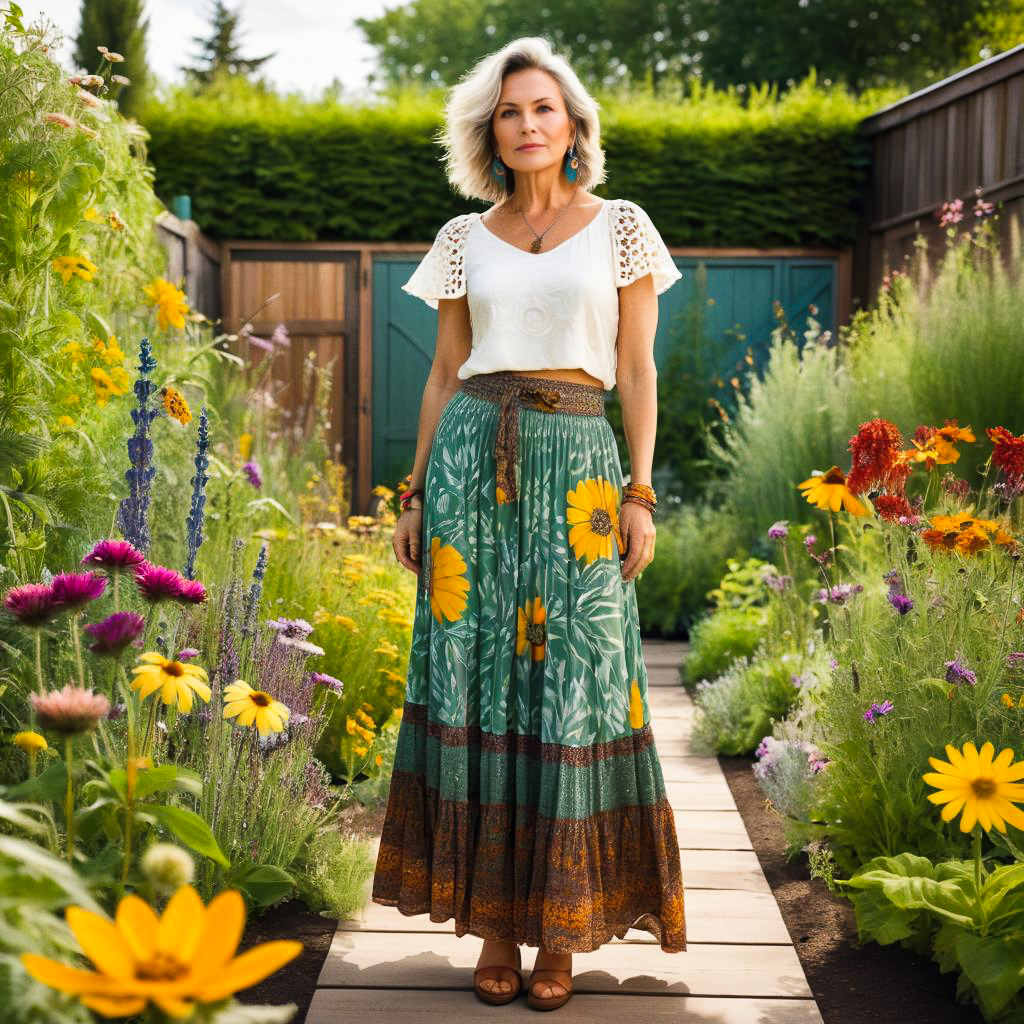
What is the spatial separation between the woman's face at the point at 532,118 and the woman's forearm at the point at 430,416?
461mm

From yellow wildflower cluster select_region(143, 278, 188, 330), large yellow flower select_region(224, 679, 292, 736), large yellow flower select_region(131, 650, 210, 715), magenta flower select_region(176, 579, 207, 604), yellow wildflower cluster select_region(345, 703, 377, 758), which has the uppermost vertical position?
yellow wildflower cluster select_region(143, 278, 188, 330)

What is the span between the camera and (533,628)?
2.23 m

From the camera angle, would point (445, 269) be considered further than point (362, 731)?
No

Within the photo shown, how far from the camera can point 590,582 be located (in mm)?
2211

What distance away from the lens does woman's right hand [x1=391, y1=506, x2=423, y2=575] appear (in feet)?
7.99

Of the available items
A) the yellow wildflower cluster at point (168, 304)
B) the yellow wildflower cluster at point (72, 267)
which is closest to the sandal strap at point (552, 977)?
the yellow wildflower cluster at point (72, 267)

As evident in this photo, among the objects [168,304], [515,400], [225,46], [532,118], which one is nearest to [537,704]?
[515,400]

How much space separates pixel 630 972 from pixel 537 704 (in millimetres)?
616

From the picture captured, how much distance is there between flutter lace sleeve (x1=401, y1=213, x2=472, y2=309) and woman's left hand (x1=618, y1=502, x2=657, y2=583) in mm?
555

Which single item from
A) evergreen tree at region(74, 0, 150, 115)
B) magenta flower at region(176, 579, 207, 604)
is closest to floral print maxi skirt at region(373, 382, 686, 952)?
magenta flower at region(176, 579, 207, 604)

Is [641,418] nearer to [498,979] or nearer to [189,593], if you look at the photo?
[189,593]

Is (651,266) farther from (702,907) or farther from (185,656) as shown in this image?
(702,907)

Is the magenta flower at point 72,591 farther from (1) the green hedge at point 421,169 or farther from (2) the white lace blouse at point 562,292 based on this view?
(1) the green hedge at point 421,169

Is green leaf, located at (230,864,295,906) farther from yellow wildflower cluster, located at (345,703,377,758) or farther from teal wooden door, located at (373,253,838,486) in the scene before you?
teal wooden door, located at (373,253,838,486)
